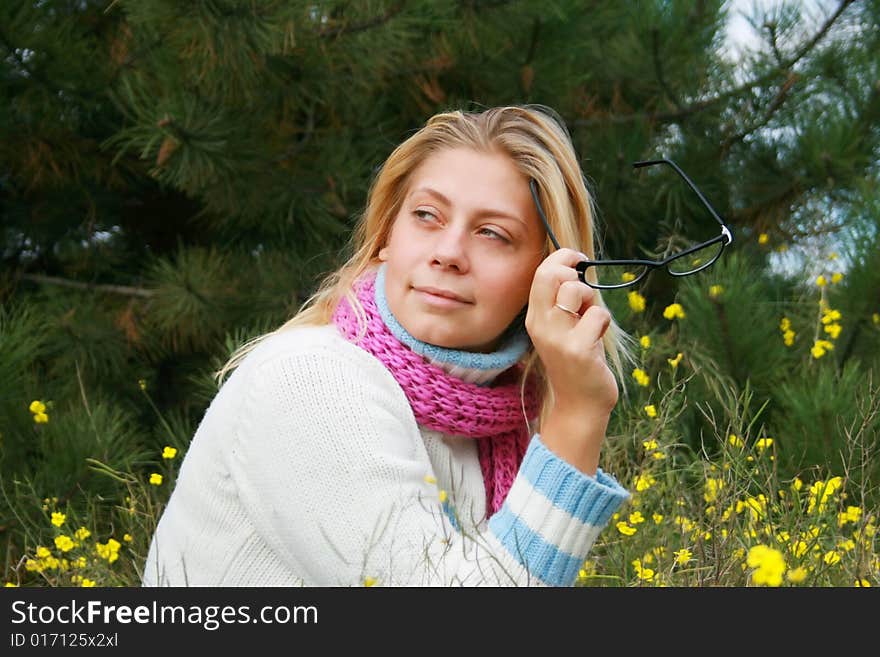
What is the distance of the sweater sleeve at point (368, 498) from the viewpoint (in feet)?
4.17

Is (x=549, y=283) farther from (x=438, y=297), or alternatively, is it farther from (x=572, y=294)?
(x=438, y=297)

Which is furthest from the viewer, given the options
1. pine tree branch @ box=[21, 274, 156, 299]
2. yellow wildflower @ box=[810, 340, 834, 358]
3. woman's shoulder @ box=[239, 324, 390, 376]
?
pine tree branch @ box=[21, 274, 156, 299]

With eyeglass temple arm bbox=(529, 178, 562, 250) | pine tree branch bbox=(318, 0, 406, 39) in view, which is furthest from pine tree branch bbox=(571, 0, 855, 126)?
eyeglass temple arm bbox=(529, 178, 562, 250)

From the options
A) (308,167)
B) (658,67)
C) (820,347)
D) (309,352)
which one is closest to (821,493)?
(309,352)

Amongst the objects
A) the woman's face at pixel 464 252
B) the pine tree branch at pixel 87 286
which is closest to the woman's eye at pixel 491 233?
the woman's face at pixel 464 252

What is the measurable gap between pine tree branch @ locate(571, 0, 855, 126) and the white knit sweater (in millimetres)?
2195

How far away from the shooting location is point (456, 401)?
1499 millimetres

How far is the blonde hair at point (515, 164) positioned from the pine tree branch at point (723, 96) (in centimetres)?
183

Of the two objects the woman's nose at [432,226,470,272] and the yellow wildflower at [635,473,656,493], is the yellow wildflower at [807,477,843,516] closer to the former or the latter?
the yellow wildflower at [635,473,656,493]

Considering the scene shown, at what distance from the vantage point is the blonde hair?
1578 mm

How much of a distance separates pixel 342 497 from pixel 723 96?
102 inches

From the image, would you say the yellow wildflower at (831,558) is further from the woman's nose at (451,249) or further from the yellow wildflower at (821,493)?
the woman's nose at (451,249)
